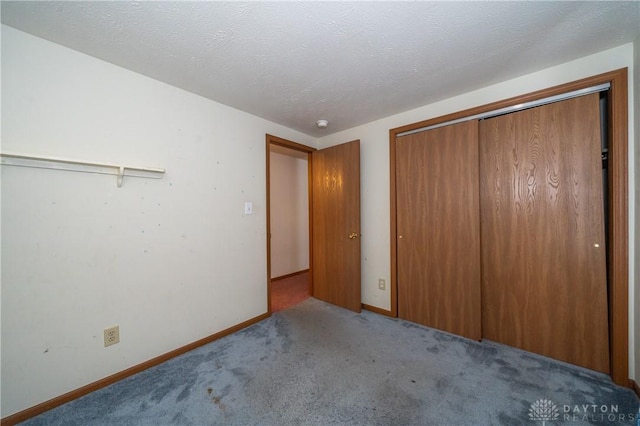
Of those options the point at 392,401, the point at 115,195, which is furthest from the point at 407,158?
the point at 115,195

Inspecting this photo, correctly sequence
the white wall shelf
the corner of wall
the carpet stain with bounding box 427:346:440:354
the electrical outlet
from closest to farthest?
1. the white wall shelf
2. the corner of wall
3. the electrical outlet
4. the carpet stain with bounding box 427:346:440:354

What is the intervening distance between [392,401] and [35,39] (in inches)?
122

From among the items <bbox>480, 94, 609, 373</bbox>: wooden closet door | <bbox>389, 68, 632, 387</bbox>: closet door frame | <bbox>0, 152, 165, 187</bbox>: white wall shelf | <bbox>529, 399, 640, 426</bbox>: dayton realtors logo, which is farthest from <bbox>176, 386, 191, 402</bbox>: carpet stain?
<bbox>389, 68, 632, 387</bbox>: closet door frame

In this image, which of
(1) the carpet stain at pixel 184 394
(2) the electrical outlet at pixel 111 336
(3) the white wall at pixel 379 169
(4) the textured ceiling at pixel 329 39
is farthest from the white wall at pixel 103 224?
(3) the white wall at pixel 379 169

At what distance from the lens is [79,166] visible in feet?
5.04

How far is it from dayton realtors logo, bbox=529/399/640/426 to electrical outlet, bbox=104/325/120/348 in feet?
8.82

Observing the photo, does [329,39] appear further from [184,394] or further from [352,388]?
[184,394]

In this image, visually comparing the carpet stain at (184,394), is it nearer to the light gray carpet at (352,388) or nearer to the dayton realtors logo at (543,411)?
the light gray carpet at (352,388)

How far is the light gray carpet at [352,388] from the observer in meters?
1.36

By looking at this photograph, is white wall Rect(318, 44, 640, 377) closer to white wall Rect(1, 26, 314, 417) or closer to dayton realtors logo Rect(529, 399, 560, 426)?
dayton realtors logo Rect(529, 399, 560, 426)

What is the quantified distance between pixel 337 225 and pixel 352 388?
5.65 ft

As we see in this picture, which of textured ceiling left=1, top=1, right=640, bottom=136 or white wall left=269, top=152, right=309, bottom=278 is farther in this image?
white wall left=269, top=152, right=309, bottom=278

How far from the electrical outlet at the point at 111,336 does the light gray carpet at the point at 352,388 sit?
11.5 inches

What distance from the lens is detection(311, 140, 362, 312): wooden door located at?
2.78m
